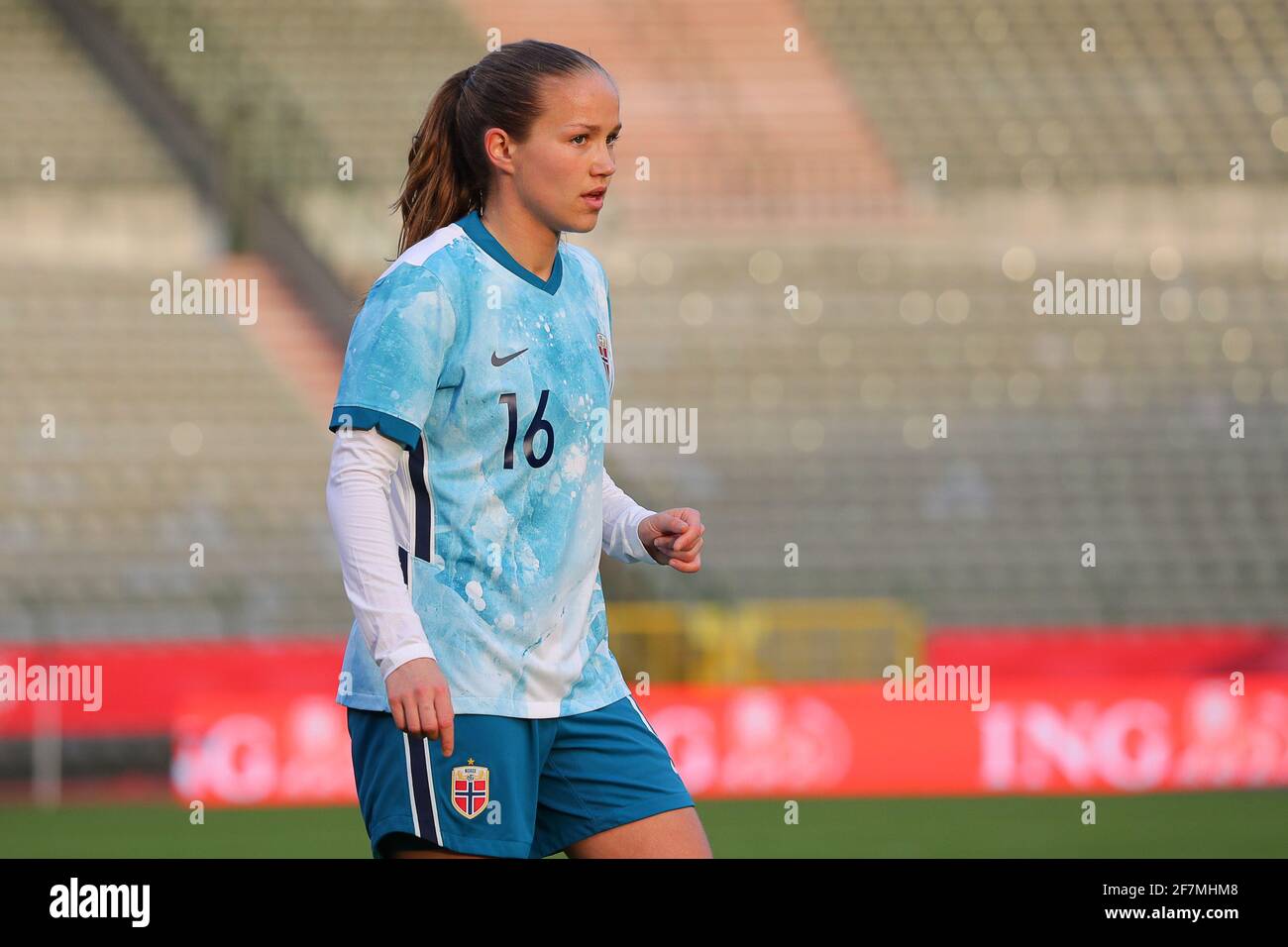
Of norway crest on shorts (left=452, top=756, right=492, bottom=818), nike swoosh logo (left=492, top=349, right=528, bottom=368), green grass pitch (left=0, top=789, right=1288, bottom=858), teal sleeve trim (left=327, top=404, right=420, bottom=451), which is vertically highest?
nike swoosh logo (left=492, top=349, right=528, bottom=368)

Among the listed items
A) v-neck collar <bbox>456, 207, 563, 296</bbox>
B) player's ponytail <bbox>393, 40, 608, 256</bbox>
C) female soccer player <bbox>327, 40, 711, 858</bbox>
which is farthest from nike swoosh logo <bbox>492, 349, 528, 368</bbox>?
player's ponytail <bbox>393, 40, 608, 256</bbox>

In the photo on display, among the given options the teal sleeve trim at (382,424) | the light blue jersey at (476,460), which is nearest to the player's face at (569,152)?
the light blue jersey at (476,460)

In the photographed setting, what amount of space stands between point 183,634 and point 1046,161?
7.33m

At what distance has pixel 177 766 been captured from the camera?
31.2 ft

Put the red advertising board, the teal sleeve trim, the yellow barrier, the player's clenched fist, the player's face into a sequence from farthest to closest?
the yellow barrier, the red advertising board, the player's face, the teal sleeve trim, the player's clenched fist

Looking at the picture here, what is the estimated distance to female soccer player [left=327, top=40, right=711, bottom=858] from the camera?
2.50 m

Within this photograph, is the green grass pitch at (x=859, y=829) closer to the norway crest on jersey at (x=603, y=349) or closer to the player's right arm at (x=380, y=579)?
the norway crest on jersey at (x=603, y=349)

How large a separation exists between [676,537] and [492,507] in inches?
13.8

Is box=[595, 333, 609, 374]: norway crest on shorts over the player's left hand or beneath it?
over

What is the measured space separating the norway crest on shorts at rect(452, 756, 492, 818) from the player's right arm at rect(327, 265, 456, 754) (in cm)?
11

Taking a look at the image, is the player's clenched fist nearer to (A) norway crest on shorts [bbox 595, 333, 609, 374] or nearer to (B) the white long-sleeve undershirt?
(B) the white long-sleeve undershirt

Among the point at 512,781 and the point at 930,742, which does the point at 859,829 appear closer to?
the point at 930,742

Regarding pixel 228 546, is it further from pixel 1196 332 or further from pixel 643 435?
pixel 1196 332

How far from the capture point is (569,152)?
2645 millimetres
